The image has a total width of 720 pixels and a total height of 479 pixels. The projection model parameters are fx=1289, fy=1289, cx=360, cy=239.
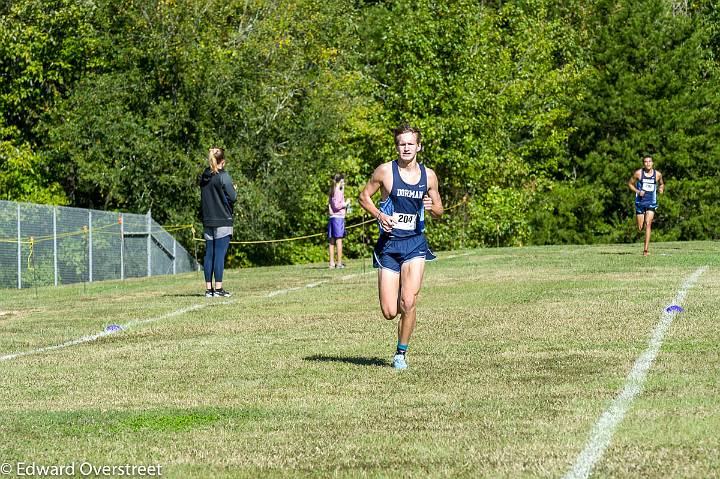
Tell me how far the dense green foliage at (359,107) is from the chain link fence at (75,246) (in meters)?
7.17

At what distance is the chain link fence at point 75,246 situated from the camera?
1063 inches

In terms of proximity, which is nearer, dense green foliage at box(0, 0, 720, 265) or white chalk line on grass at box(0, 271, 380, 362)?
white chalk line on grass at box(0, 271, 380, 362)

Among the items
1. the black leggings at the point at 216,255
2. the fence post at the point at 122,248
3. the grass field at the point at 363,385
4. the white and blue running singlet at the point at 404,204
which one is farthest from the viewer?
→ the fence post at the point at 122,248

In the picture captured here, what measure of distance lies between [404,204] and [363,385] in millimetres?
1558

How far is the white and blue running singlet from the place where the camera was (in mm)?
10102

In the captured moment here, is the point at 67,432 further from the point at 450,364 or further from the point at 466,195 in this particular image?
the point at 466,195

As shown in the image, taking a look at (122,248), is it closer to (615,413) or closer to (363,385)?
(363,385)

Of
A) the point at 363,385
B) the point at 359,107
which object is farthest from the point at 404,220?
the point at 359,107

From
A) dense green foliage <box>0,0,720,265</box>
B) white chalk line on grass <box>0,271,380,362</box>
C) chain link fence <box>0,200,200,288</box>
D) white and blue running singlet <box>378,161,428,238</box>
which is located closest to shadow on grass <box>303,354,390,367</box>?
white and blue running singlet <box>378,161,428,238</box>

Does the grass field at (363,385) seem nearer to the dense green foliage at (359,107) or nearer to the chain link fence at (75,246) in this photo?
the chain link fence at (75,246)

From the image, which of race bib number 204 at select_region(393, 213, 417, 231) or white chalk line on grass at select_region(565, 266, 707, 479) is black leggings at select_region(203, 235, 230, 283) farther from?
race bib number 204 at select_region(393, 213, 417, 231)

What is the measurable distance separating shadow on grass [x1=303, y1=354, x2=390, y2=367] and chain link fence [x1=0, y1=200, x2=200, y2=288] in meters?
15.7

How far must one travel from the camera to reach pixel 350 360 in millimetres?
11109

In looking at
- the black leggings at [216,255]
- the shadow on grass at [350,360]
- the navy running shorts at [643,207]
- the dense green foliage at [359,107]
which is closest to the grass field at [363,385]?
the shadow on grass at [350,360]
